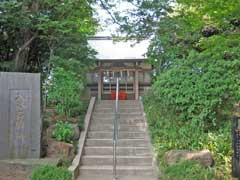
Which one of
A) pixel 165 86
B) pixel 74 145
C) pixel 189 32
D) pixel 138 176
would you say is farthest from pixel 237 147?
pixel 189 32

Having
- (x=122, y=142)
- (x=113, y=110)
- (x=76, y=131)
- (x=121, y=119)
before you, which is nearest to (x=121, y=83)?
(x=113, y=110)

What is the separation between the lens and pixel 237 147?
284 inches

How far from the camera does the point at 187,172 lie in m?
6.71

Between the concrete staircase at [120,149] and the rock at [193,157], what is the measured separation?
0.68 meters

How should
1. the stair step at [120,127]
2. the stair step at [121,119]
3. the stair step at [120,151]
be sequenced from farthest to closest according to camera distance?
the stair step at [121,119]
the stair step at [120,127]
the stair step at [120,151]

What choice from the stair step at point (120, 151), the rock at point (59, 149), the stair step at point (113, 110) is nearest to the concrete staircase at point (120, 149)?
the stair step at point (120, 151)

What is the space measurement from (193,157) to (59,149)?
3.15 m

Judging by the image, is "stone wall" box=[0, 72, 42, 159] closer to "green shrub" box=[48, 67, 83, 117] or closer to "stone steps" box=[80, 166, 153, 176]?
"stone steps" box=[80, 166, 153, 176]

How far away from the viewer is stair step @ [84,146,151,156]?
9438 mm

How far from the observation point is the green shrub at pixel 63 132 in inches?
358

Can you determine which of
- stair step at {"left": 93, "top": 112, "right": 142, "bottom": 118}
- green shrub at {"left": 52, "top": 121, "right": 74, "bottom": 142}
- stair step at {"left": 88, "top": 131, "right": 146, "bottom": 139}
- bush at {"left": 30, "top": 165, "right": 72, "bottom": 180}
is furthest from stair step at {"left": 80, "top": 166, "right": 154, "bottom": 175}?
stair step at {"left": 93, "top": 112, "right": 142, "bottom": 118}

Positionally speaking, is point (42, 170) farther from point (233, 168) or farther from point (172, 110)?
point (172, 110)

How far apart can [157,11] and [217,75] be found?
4.11 metres

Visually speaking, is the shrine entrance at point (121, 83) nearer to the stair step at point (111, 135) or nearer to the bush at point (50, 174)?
the stair step at point (111, 135)
